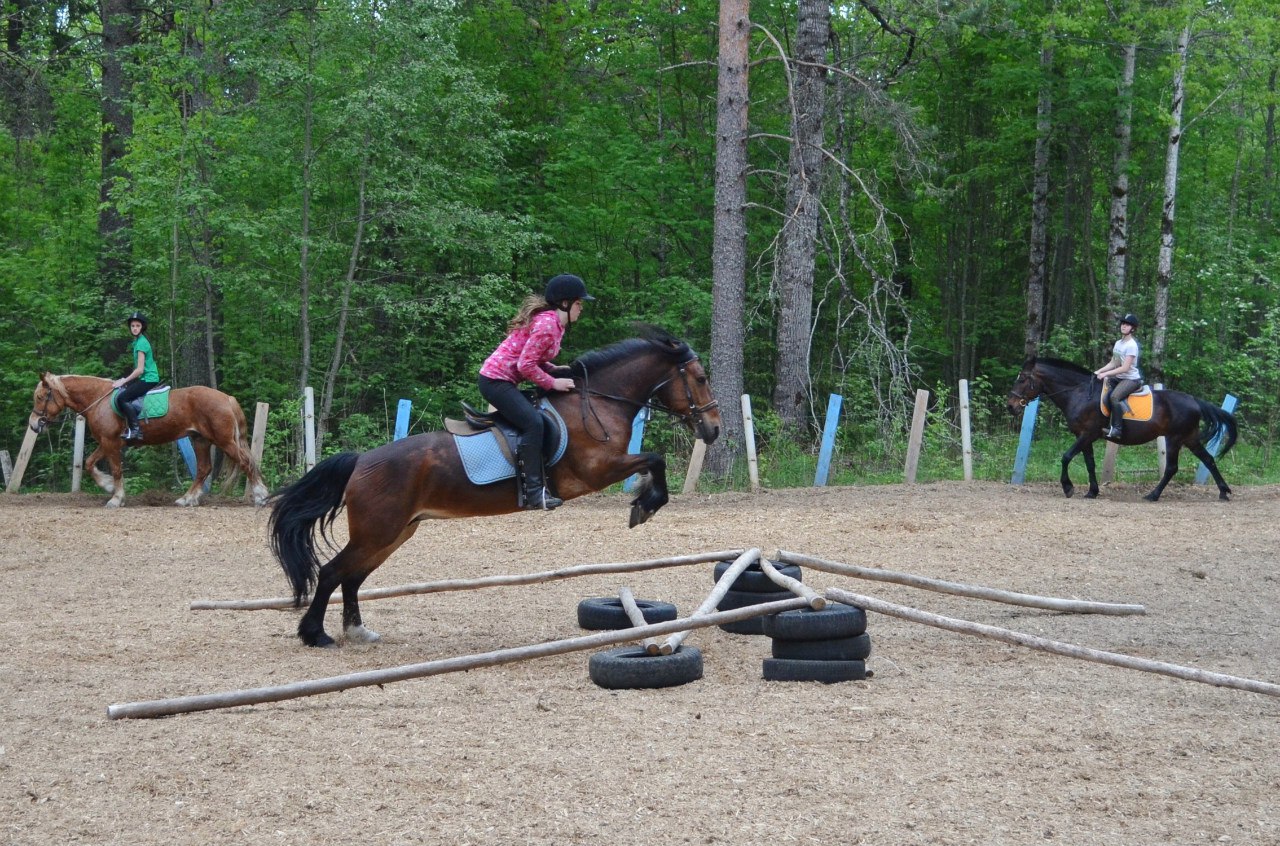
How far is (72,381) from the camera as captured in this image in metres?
18.7

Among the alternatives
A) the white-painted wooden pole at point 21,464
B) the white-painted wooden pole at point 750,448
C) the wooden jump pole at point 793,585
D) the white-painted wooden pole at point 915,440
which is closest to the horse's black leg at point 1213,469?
the white-painted wooden pole at point 915,440

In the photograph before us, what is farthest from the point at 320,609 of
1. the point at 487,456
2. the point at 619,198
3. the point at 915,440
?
the point at 619,198

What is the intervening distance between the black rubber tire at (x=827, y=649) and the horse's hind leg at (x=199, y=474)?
44.4 feet

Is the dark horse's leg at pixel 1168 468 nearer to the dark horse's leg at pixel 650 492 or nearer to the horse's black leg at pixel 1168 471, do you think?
the horse's black leg at pixel 1168 471

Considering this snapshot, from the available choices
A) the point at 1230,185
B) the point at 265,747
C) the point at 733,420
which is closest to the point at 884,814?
the point at 265,747

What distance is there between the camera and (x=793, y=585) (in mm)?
7797

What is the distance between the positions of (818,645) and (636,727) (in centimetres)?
157

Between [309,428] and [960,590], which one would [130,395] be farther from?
[960,590]

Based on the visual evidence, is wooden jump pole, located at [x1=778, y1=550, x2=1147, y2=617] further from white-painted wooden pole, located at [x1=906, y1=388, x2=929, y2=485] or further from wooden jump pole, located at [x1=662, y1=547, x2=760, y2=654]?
white-painted wooden pole, located at [x1=906, y1=388, x2=929, y2=485]

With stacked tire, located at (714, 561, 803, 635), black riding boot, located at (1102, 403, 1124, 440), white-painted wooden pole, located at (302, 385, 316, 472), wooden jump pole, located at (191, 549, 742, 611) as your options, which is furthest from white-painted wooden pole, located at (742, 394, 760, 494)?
stacked tire, located at (714, 561, 803, 635)

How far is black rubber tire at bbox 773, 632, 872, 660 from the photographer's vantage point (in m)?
7.35

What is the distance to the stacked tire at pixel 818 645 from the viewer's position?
727cm

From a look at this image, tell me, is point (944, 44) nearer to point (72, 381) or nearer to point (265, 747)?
point (72, 381)

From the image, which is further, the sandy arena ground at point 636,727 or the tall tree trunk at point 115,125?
the tall tree trunk at point 115,125
